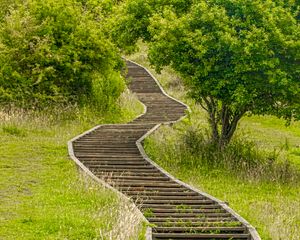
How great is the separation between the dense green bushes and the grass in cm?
216

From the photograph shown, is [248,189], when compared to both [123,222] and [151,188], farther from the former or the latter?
[123,222]

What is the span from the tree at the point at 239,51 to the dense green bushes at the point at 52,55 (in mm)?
6680

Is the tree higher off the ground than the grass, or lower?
higher

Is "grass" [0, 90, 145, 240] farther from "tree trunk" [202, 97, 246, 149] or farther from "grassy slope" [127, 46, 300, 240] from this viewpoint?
"tree trunk" [202, 97, 246, 149]

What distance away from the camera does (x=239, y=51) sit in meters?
15.9

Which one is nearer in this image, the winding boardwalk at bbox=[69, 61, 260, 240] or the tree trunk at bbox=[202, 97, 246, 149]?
the winding boardwalk at bbox=[69, 61, 260, 240]

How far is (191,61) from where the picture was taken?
56.3 ft

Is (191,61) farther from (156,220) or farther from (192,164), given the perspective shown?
(156,220)

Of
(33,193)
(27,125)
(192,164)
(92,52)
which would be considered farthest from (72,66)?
(33,193)

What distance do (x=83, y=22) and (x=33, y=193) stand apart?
13164mm

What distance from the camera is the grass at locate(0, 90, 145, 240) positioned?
32.8ft

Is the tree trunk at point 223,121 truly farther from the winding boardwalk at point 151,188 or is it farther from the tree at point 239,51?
the winding boardwalk at point 151,188

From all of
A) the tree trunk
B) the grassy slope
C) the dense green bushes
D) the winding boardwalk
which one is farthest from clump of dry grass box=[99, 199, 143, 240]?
the dense green bushes

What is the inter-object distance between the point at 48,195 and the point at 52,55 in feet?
36.3
